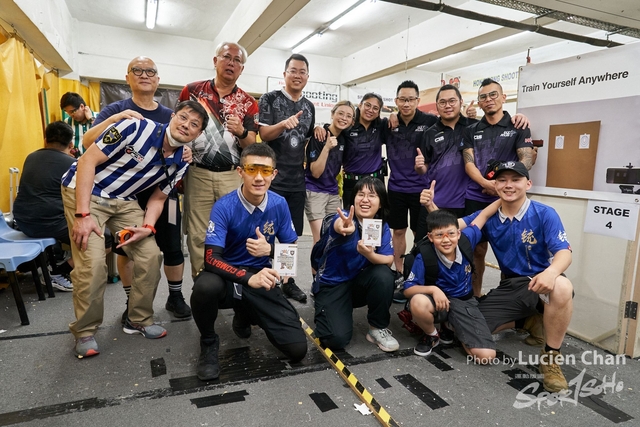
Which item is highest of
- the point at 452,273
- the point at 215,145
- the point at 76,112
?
the point at 76,112

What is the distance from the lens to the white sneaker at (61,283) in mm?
3355

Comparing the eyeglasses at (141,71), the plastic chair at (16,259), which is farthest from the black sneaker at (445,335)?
the plastic chair at (16,259)

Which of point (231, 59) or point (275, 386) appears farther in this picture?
point (231, 59)

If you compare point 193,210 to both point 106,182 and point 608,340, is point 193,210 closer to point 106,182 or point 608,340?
point 106,182

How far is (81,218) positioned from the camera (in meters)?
2.11

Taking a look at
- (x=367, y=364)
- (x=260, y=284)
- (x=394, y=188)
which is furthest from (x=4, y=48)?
(x=367, y=364)

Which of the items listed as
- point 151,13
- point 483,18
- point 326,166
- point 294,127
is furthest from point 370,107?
point 151,13

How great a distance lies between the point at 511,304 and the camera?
93.0 inches

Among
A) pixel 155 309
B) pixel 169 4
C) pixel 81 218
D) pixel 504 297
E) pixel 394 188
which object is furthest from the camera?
pixel 169 4

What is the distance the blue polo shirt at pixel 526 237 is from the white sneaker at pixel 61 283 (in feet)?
11.6

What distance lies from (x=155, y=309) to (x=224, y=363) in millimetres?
1104

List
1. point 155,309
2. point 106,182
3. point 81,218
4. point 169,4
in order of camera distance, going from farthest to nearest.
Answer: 1. point 169,4
2. point 155,309
3. point 106,182
4. point 81,218

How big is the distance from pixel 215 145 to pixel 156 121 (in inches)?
18.2

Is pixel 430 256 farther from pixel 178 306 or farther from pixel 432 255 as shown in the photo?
pixel 178 306
